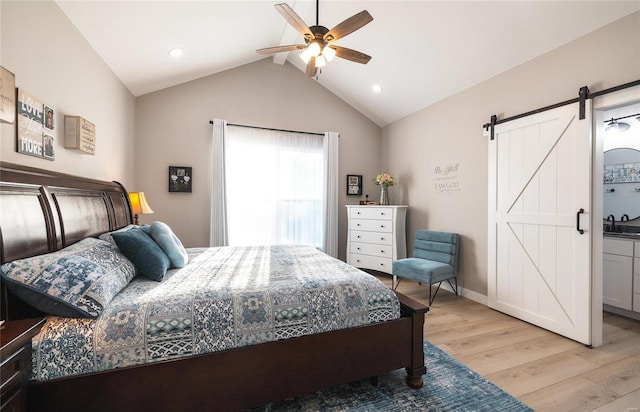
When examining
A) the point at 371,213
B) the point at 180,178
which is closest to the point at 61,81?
the point at 180,178

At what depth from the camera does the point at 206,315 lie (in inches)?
55.0

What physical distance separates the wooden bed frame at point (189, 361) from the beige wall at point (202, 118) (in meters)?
1.91

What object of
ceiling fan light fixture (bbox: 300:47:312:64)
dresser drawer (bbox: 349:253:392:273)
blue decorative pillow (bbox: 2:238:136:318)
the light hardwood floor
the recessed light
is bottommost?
the light hardwood floor

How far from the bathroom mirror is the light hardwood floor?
4.67 ft

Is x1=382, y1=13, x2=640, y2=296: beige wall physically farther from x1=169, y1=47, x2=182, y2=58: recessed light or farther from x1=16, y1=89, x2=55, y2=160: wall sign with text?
x1=16, y1=89, x2=55, y2=160: wall sign with text

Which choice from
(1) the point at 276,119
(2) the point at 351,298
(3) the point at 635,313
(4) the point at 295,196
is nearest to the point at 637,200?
(3) the point at 635,313

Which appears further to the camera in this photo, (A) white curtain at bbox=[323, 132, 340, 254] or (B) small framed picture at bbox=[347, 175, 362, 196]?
(B) small framed picture at bbox=[347, 175, 362, 196]

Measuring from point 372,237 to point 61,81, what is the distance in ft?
12.6

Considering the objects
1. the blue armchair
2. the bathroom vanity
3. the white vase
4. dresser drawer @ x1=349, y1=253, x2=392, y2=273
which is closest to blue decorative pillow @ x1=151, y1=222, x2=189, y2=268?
the blue armchair

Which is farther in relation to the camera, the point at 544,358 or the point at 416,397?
the point at 544,358

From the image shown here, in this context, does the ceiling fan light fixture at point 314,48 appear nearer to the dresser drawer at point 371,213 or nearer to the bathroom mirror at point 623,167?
the dresser drawer at point 371,213

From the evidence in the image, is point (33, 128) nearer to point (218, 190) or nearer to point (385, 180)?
point (218, 190)

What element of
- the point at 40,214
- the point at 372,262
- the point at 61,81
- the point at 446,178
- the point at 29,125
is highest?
the point at 61,81

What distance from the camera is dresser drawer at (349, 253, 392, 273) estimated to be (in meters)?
4.08
